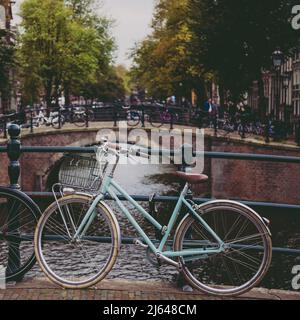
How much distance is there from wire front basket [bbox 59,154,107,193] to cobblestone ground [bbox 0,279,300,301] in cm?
64

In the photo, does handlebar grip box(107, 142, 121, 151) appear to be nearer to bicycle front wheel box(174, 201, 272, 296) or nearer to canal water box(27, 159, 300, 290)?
canal water box(27, 159, 300, 290)

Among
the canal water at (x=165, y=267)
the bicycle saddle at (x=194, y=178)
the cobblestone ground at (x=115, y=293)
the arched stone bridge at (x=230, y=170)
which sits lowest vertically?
the canal water at (x=165, y=267)

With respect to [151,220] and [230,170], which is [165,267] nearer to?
[151,220]

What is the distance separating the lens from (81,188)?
405 cm

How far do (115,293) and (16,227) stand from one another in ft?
2.87

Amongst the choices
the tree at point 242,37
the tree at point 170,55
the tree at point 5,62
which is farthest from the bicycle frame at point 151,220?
the tree at point 170,55

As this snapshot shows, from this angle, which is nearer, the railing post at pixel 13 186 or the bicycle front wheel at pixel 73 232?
the bicycle front wheel at pixel 73 232

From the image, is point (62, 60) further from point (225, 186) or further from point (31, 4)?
point (225, 186)

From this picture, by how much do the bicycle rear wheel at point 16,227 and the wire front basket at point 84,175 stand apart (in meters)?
0.30

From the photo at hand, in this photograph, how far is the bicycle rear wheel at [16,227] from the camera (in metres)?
4.15

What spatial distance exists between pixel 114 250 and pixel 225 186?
65.4ft

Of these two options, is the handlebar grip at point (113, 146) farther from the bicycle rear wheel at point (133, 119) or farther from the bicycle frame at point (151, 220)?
the bicycle rear wheel at point (133, 119)

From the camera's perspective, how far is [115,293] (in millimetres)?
3955
